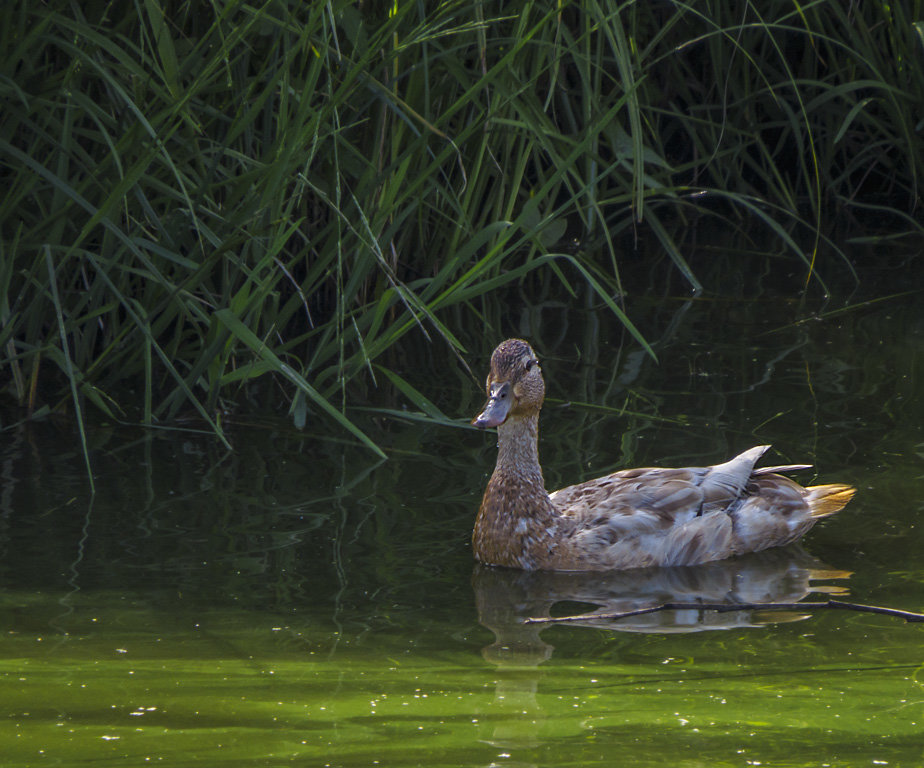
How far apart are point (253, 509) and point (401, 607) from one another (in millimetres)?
952

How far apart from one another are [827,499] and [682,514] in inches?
19.2

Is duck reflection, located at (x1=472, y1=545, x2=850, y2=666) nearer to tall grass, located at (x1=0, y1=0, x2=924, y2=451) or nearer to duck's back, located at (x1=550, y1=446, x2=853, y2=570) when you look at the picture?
duck's back, located at (x1=550, y1=446, x2=853, y2=570)

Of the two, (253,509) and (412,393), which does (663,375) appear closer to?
(412,393)

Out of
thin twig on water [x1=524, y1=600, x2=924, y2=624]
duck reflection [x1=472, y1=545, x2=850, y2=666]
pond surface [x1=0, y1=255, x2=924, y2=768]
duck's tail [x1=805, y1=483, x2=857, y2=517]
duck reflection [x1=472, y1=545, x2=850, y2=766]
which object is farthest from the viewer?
duck's tail [x1=805, y1=483, x2=857, y2=517]

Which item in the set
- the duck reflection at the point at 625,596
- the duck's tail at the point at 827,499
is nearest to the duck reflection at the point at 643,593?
the duck reflection at the point at 625,596

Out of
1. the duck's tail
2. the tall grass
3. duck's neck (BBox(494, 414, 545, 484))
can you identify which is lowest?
the duck's tail

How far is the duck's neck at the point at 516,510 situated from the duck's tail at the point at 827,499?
2.79 ft

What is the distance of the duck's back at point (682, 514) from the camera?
5.01 meters

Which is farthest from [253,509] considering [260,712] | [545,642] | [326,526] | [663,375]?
[663,375]

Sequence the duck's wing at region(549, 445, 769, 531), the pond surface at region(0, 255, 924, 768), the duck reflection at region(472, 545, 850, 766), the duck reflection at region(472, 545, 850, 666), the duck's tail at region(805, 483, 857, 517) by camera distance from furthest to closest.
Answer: the duck's tail at region(805, 483, 857, 517) → the duck's wing at region(549, 445, 769, 531) → the duck reflection at region(472, 545, 850, 666) → the duck reflection at region(472, 545, 850, 766) → the pond surface at region(0, 255, 924, 768)

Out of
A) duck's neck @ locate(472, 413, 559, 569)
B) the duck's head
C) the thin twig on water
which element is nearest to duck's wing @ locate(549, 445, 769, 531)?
duck's neck @ locate(472, 413, 559, 569)

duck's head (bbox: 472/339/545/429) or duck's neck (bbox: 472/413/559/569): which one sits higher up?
duck's head (bbox: 472/339/545/429)

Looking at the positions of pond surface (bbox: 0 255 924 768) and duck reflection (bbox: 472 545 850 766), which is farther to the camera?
duck reflection (bbox: 472 545 850 766)

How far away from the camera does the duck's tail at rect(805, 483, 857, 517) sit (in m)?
5.17
